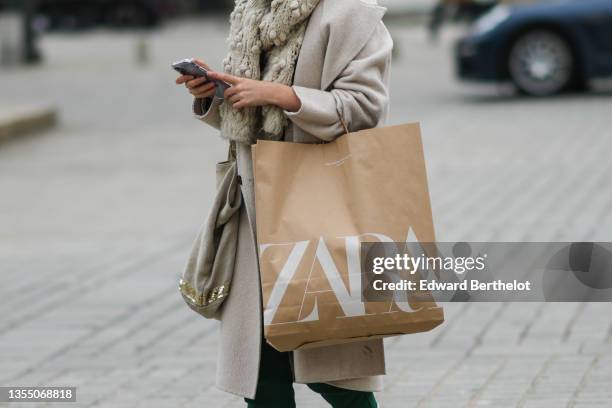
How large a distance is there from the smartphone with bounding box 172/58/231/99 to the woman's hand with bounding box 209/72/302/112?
23mm

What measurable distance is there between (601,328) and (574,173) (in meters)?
4.57

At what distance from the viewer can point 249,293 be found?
12.4 feet

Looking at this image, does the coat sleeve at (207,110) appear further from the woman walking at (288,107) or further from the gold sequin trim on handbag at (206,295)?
the gold sequin trim on handbag at (206,295)

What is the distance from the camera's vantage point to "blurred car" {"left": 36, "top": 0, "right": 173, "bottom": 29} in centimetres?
3528

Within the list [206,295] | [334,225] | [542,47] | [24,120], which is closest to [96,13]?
[542,47]

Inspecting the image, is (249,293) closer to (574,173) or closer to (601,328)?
(601,328)

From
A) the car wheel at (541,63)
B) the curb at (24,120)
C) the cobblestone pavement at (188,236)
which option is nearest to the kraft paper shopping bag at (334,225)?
the cobblestone pavement at (188,236)

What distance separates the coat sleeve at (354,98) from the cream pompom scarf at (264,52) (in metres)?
0.09

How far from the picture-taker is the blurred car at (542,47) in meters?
16.1

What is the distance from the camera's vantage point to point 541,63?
54.1ft

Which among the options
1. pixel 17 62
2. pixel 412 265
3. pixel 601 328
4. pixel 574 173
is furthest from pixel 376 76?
pixel 17 62

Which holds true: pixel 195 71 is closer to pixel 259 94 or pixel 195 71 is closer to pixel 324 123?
pixel 259 94

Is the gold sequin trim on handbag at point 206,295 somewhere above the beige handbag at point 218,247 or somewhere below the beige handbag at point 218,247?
below

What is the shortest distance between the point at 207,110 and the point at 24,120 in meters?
11.1
